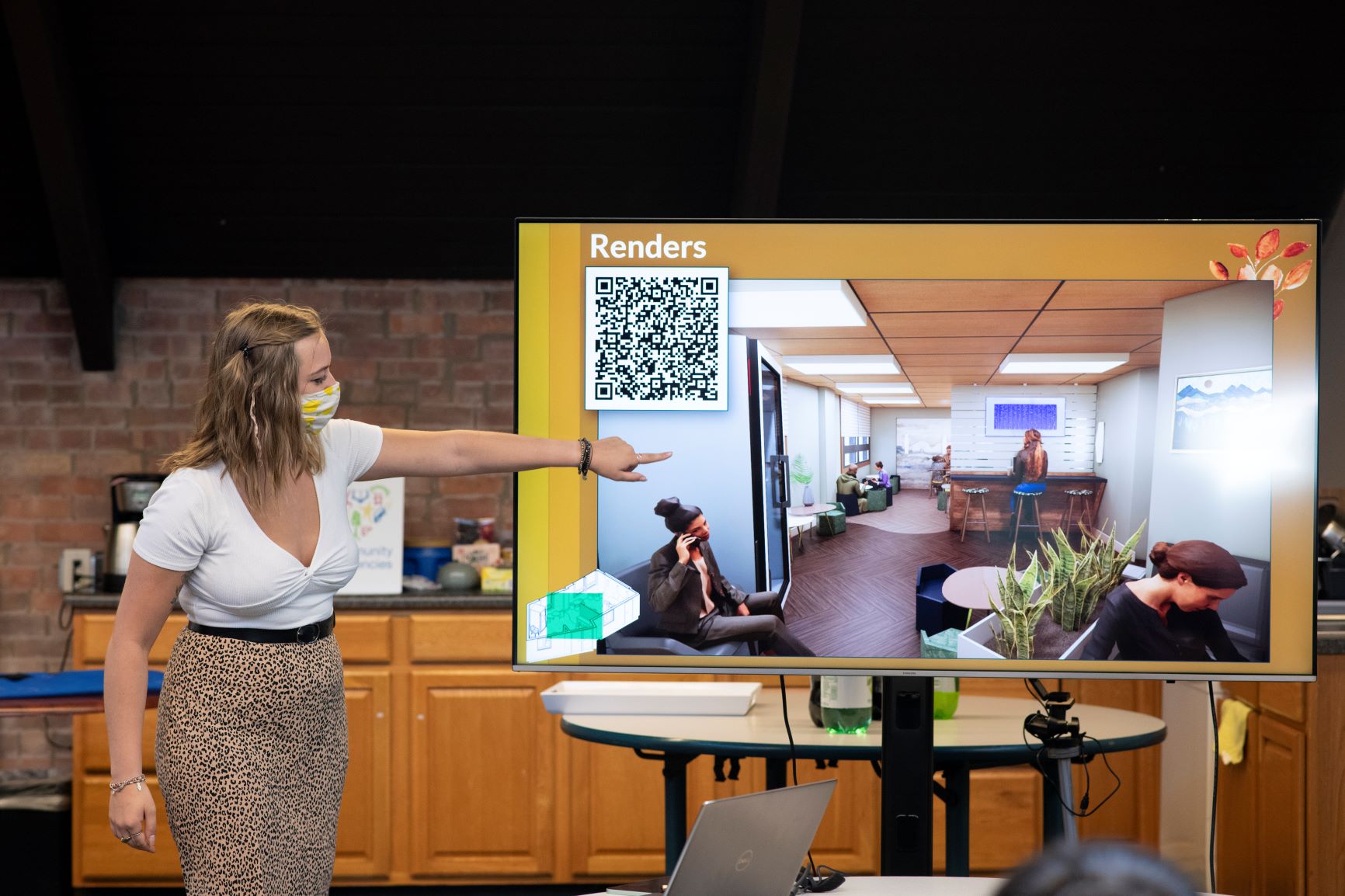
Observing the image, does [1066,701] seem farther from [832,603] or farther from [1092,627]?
[832,603]

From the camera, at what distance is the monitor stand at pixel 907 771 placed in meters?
2.05

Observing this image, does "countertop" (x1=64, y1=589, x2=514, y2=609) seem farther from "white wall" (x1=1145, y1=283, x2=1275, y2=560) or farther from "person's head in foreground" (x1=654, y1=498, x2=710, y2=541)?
"white wall" (x1=1145, y1=283, x2=1275, y2=560)

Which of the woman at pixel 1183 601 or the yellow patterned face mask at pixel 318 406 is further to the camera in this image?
the woman at pixel 1183 601

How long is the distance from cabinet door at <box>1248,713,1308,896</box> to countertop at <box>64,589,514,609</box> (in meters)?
2.25

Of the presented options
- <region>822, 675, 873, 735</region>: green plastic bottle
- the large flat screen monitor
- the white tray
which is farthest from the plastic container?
the large flat screen monitor

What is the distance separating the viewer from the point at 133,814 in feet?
5.32

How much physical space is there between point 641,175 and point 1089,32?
148cm

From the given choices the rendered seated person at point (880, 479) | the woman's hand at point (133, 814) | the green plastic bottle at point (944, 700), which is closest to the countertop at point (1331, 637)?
the green plastic bottle at point (944, 700)

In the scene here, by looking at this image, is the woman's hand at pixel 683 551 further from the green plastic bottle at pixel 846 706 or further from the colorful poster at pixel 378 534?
the colorful poster at pixel 378 534

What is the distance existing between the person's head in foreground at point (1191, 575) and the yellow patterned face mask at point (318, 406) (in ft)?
4.39

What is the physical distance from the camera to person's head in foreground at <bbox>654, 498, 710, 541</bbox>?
200 cm

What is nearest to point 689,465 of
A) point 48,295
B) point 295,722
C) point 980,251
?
point 980,251

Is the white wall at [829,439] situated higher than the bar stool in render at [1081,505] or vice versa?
the white wall at [829,439]

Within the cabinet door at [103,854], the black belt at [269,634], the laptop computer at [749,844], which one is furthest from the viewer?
the cabinet door at [103,854]
